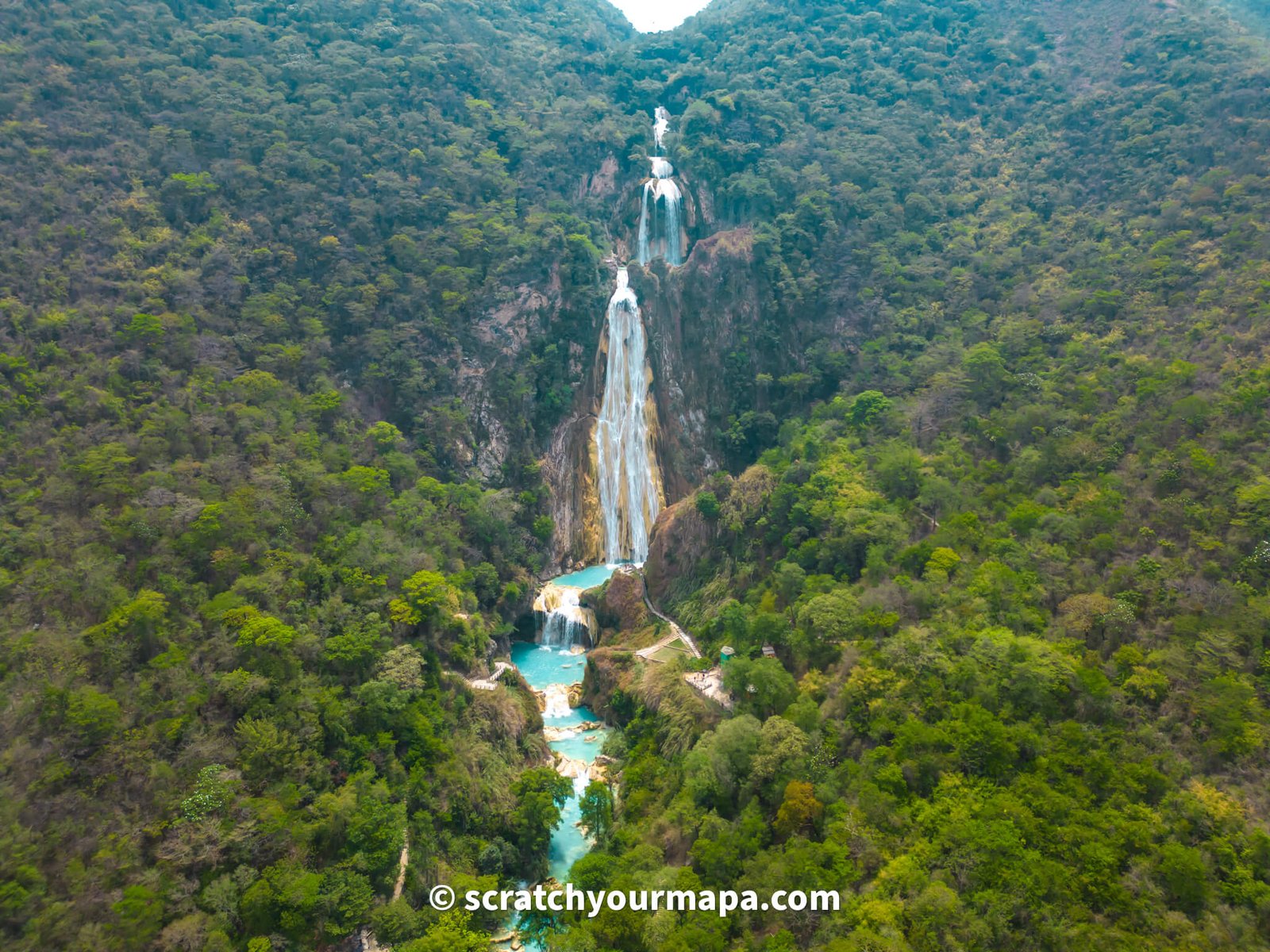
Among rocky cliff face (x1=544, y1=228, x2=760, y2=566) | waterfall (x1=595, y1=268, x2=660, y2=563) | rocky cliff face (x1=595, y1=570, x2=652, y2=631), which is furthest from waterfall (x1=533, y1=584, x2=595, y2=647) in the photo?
rocky cliff face (x1=544, y1=228, x2=760, y2=566)

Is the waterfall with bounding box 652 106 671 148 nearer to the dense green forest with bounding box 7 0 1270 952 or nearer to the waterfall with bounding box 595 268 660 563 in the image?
the dense green forest with bounding box 7 0 1270 952

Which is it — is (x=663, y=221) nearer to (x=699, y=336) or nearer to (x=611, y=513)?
(x=699, y=336)

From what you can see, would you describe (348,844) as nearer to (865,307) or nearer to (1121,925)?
(1121,925)

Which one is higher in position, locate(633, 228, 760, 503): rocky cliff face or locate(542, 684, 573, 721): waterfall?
locate(633, 228, 760, 503): rocky cliff face

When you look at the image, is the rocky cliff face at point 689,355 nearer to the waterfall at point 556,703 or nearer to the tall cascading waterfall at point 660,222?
the tall cascading waterfall at point 660,222

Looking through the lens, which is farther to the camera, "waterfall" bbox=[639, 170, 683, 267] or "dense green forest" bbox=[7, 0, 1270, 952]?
"waterfall" bbox=[639, 170, 683, 267]

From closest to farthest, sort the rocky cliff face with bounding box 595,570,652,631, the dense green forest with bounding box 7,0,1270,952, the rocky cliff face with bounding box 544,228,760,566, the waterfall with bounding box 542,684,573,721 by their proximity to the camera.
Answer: the dense green forest with bounding box 7,0,1270,952 < the waterfall with bounding box 542,684,573,721 < the rocky cliff face with bounding box 595,570,652,631 < the rocky cliff face with bounding box 544,228,760,566
